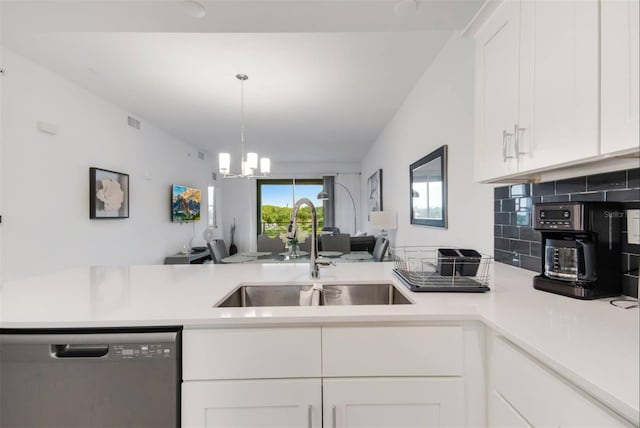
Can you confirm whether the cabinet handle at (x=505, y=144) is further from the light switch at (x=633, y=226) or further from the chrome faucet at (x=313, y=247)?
the chrome faucet at (x=313, y=247)

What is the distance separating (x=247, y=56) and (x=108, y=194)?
2.36m

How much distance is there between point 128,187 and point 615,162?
453 cm

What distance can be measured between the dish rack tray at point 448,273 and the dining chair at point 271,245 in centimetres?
302

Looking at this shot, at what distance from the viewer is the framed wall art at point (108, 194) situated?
3.24m

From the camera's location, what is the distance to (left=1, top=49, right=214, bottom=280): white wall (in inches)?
96.7

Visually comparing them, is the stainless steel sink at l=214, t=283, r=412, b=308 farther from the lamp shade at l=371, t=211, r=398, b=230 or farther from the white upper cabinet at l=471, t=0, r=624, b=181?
the lamp shade at l=371, t=211, r=398, b=230

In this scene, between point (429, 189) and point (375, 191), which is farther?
point (375, 191)

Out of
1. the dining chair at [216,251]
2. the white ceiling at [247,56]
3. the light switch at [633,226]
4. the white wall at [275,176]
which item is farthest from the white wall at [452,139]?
the white wall at [275,176]

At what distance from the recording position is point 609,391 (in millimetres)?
509

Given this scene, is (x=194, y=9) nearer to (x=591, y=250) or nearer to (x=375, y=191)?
(x=591, y=250)

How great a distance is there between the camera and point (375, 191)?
17.6 ft

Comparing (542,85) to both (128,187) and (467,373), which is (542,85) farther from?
(128,187)

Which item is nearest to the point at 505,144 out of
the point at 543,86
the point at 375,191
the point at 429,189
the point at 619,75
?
the point at 543,86

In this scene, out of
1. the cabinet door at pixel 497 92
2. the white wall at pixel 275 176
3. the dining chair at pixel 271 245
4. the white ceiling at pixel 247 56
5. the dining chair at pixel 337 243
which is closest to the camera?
the cabinet door at pixel 497 92
